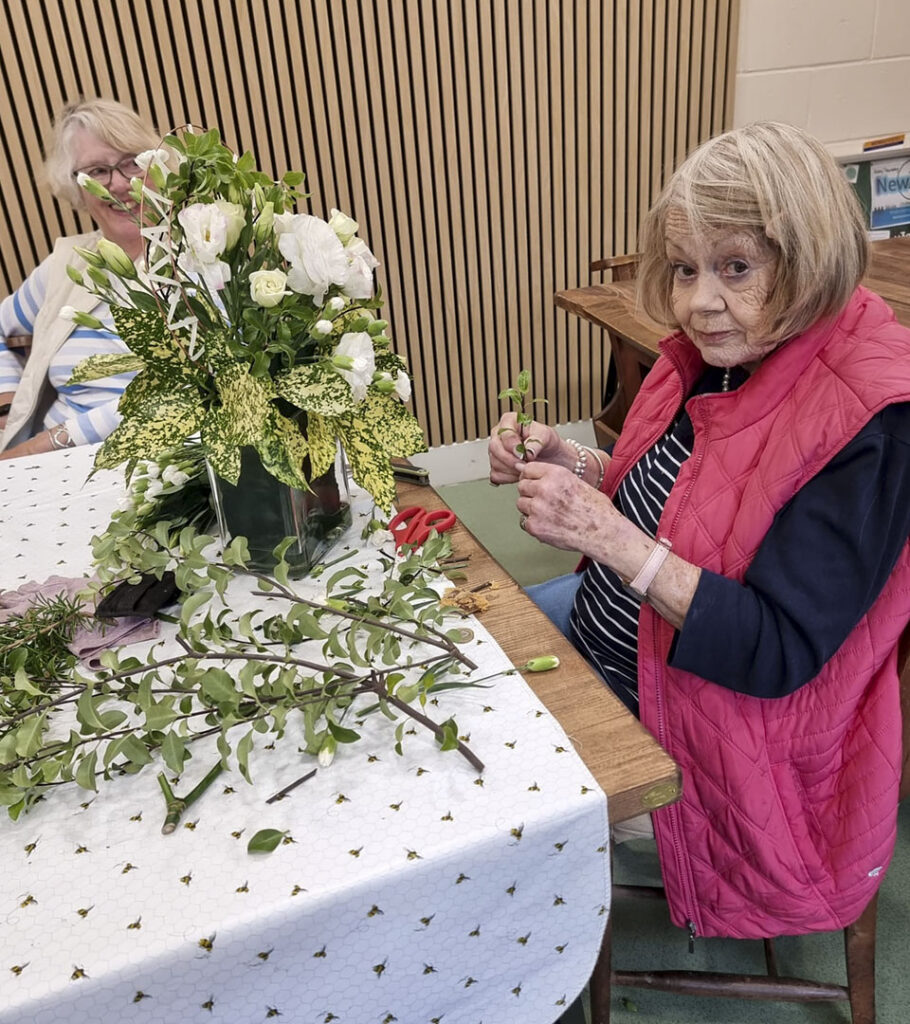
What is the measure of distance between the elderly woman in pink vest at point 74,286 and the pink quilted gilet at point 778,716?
203 cm

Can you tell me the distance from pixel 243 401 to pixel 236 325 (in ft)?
0.42

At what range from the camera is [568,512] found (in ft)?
4.25

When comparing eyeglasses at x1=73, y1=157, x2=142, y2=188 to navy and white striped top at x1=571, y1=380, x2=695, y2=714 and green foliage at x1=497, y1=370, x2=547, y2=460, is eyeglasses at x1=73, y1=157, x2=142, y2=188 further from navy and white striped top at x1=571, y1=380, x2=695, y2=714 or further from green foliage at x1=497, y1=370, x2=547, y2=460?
navy and white striped top at x1=571, y1=380, x2=695, y2=714

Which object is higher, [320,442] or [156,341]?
[156,341]

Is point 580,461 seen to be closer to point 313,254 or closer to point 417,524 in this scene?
point 417,524

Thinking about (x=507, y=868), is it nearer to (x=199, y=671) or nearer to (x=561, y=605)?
(x=199, y=671)

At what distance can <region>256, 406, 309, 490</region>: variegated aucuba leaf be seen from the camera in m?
1.21

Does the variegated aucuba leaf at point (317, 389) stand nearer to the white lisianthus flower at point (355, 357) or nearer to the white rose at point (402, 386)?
the white lisianthus flower at point (355, 357)

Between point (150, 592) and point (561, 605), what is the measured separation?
916mm

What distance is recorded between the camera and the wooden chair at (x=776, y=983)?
1.47 meters

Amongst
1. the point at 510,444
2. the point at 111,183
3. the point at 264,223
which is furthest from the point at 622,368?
the point at 264,223

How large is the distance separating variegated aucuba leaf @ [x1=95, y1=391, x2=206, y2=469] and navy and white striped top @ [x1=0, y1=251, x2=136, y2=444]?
1289mm

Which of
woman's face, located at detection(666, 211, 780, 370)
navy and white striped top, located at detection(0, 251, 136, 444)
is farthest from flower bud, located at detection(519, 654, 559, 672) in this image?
navy and white striped top, located at detection(0, 251, 136, 444)

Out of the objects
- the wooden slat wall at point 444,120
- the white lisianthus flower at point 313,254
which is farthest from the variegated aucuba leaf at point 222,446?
the wooden slat wall at point 444,120
